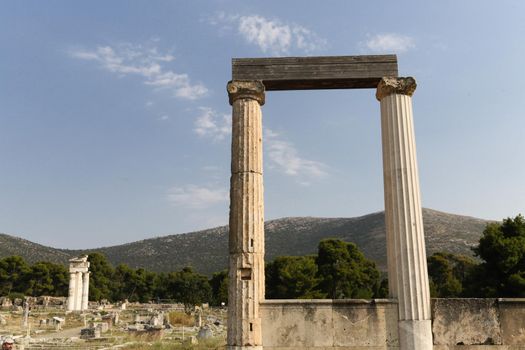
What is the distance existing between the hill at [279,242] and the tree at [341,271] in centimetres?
3468

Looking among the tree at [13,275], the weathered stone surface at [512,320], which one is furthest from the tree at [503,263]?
the tree at [13,275]

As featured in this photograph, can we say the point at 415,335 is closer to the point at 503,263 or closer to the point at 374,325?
the point at 374,325

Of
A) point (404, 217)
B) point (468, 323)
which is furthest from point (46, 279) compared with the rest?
point (468, 323)

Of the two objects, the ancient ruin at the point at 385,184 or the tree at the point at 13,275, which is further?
the tree at the point at 13,275

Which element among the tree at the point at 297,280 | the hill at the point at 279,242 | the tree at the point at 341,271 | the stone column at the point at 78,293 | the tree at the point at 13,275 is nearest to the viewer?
the tree at the point at 297,280

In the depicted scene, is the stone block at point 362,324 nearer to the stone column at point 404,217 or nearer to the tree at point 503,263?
the stone column at point 404,217

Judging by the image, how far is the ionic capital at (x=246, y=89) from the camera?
11336 millimetres

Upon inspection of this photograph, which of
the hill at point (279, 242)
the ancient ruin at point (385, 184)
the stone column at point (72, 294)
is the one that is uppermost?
the hill at point (279, 242)

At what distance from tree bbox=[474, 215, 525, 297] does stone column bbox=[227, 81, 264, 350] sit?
20488 mm

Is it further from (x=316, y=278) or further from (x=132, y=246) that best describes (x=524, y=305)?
(x=132, y=246)

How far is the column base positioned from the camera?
10047 mm

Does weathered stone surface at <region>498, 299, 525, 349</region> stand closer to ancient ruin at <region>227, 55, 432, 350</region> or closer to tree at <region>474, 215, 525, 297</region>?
ancient ruin at <region>227, 55, 432, 350</region>

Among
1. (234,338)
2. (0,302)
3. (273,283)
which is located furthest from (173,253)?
(234,338)

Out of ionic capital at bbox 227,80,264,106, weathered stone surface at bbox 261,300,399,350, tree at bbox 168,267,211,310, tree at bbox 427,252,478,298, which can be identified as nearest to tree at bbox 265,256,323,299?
tree at bbox 427,252,478,298
